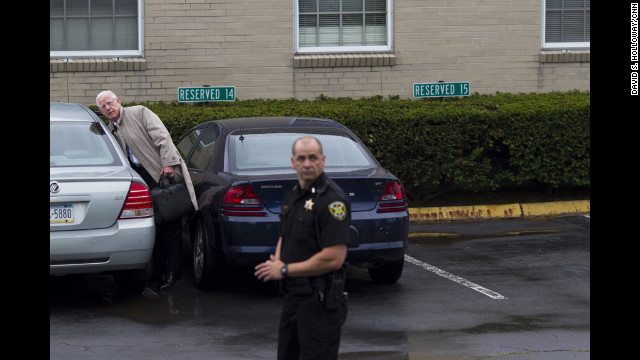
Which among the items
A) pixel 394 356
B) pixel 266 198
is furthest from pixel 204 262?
pixel 394 356

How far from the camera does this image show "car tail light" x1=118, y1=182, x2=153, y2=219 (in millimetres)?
7594

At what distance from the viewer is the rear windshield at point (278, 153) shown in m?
8.27

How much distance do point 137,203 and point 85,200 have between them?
42 centimetres

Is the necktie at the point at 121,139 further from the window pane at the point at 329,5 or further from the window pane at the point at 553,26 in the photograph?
the window pane at the point at 553,26

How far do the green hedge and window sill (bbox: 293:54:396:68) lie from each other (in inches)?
67.2

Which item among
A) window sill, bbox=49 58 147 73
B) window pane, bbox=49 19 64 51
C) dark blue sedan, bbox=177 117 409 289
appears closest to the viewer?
dark blue sedan, bbox=177 117 409 289

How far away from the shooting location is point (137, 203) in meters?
7.64

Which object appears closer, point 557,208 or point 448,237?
point 448,237

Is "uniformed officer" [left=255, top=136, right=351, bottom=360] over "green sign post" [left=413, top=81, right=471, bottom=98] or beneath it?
beneath

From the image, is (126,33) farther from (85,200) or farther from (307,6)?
(85,200)

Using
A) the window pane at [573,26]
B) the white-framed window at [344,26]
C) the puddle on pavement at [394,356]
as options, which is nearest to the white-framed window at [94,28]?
the white-framed window at [344,26]

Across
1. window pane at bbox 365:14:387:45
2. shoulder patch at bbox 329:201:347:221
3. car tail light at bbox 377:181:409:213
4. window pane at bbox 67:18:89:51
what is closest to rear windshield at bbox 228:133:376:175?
car tail light at bbox 377:181:409:213

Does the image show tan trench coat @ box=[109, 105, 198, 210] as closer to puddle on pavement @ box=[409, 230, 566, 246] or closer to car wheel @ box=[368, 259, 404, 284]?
car wheel @ box=[368, 259, 404, 284]
